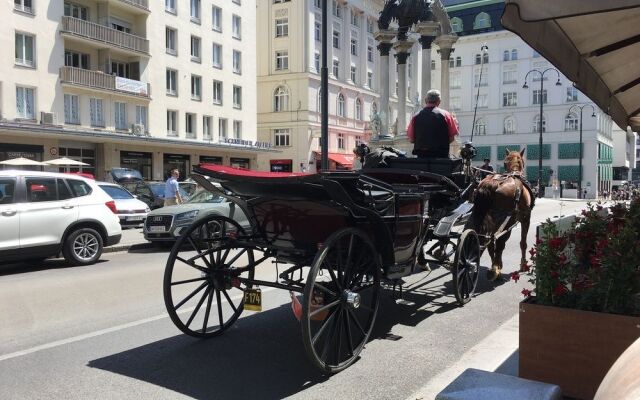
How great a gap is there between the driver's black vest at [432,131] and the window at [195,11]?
1448 inches

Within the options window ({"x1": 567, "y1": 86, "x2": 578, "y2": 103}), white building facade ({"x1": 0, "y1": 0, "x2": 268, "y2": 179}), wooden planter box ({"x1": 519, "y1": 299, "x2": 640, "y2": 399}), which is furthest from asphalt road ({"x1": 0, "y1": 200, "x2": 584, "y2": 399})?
window ({"x1": 567, "y1": 86, "x2": 578, "y2": 103})

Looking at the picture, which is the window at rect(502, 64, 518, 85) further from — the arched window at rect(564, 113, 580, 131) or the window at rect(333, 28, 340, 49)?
the window at rect(333, 28, 340, 49)

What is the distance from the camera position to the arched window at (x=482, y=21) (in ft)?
250

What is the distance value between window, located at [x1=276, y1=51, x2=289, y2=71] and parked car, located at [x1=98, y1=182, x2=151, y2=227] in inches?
1440

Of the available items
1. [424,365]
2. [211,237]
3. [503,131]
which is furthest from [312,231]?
[503,131]

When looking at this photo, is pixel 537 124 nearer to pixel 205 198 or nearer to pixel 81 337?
pixel 205 198

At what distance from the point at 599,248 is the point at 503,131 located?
7522 cm

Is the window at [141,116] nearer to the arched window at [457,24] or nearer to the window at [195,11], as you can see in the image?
the window at [195,11]

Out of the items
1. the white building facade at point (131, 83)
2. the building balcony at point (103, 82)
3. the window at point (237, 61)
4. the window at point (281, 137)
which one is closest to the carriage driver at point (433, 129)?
the white building facade at point (131, 83)

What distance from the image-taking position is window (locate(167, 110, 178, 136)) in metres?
39.5

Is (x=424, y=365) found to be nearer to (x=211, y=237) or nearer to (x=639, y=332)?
(x=639, y=332)

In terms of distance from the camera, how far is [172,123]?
39.9 metres

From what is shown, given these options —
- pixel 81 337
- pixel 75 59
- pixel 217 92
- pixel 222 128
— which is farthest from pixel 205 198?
pixel 217 92

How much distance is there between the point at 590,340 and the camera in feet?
12.1
